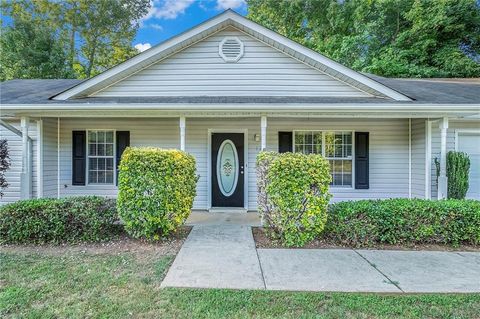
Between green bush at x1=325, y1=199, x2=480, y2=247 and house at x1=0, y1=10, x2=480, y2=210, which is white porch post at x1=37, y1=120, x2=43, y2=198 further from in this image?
green bush at x1=325, y1=199, x2=480, y2=247

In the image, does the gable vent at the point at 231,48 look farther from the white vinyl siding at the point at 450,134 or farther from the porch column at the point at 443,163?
the white vinyl siding at the point at 450,134

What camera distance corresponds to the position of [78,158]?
25.6 ft

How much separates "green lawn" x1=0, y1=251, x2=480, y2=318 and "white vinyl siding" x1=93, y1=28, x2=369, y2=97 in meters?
5.05

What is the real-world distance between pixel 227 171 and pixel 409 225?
4496 millimetres

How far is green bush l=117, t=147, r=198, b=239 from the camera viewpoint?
4.68 m

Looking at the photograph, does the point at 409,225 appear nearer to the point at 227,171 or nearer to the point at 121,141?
the point at 227,171

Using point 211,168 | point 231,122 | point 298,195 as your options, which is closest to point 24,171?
point 211,168

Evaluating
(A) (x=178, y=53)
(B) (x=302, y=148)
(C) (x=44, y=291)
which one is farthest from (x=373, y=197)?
(C) (x=44, y=291)

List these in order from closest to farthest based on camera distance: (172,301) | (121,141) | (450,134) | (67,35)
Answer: (172,301)
(450,134)
(121,141)
(67,35)

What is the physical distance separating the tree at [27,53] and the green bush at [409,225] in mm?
18768

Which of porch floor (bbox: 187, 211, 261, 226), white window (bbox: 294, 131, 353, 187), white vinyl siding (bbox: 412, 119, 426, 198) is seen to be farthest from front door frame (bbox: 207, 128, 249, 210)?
white vinyl siding (bbox: 412, 119, 426, 198)

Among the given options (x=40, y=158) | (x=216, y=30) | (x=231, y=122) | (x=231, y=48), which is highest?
(x=216, y=30)

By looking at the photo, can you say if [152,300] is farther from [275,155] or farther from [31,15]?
[31,15]

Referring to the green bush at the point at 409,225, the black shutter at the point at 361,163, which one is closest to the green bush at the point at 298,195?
the green bush at the point at 409,225
